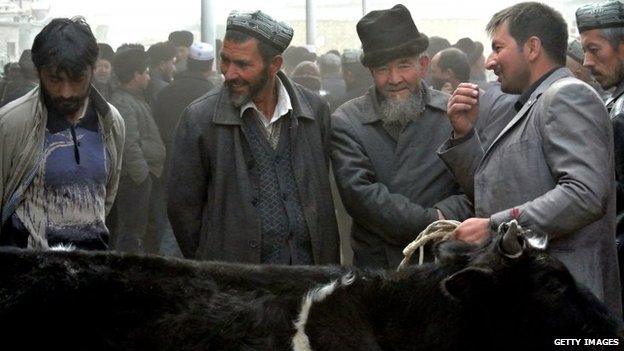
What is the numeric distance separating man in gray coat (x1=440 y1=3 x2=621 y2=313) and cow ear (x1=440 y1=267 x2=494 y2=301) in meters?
0.67

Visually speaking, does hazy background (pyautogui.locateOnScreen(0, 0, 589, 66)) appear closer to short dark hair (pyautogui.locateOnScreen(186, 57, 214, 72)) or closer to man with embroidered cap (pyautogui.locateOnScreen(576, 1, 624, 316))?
short dark hair (pyautogui.locateOnScreen(186, 57, 214, 72))

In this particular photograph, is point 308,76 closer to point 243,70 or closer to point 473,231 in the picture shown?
point 243,70

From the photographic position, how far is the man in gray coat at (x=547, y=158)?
5098 millimetres

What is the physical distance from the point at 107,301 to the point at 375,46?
106 inches

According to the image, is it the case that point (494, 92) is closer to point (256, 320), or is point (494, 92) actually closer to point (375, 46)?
point (375, 46)

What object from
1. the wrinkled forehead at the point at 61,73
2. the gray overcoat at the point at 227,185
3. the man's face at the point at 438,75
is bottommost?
the man's face at the point at 438,75

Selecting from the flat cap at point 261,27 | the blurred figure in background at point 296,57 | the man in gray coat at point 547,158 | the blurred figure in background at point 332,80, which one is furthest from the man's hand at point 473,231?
the blurred figure in background at point 296,57

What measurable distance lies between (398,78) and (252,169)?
960mm

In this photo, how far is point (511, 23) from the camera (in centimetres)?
581

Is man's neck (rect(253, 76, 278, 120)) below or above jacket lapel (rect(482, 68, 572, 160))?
below

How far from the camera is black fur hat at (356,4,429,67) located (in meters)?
6.35

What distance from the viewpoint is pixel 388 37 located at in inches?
251

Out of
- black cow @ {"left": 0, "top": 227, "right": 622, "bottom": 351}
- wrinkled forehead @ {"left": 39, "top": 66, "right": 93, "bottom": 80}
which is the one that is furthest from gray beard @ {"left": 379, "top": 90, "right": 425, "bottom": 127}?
black cow @ {"left": 0, "top": 227, "right": 622, "bottom": 351}

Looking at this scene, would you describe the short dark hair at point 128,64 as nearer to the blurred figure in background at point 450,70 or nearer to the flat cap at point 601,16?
the blurred figure in background at point 450,70
